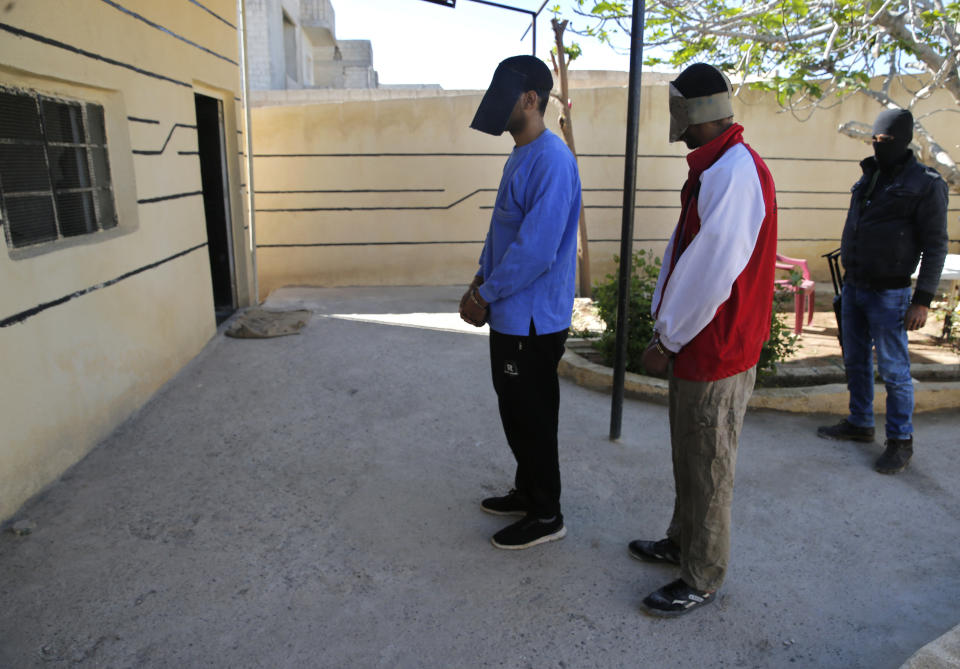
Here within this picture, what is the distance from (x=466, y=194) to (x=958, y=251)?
7.49 m

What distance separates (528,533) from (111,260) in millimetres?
2907

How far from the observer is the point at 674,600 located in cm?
232

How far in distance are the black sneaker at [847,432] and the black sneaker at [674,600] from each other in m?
2.00

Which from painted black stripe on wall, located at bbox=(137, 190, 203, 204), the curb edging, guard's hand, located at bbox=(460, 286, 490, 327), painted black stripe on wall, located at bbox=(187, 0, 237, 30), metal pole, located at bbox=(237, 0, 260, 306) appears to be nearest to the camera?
guard's hand, located at bbox=(460, 286, 490, 327)

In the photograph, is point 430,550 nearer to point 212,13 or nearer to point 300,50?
point 212,13

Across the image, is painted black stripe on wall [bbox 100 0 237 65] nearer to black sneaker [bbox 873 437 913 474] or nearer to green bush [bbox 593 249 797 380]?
green bush [bbox 593 249 797 380]

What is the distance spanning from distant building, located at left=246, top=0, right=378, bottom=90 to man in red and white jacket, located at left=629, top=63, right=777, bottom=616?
1110cm

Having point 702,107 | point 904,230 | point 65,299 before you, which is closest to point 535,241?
point 702,107

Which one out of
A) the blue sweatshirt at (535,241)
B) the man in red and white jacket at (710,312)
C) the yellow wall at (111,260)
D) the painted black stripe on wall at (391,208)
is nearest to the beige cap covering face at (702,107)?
the man in red and white jacket at (710,312)

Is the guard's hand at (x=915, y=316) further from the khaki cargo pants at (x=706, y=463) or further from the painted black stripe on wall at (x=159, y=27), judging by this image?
the painted black stripe on wall at (x=159, y=27)

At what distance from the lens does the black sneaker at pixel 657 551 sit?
2.62 metres

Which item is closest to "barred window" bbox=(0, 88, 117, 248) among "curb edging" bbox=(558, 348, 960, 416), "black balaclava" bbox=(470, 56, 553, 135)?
"black balaclava" bbox=(470, 56, 553, 135)

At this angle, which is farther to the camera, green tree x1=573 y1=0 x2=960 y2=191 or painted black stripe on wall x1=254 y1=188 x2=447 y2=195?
painted black stripe on wall x1=254 y1=188 x2=447 y2=195

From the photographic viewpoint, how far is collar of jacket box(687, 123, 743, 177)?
2.14 m
